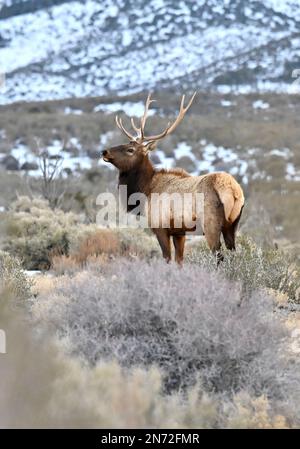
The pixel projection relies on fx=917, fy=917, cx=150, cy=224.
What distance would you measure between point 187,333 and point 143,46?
58.7m

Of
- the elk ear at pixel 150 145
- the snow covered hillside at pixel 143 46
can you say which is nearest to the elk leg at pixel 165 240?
the elk ear at pixel 150 145

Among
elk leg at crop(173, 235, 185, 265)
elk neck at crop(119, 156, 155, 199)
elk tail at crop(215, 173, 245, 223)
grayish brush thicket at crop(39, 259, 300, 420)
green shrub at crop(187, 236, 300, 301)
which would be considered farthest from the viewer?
elk neck at crop(119, 156, 155, 199)

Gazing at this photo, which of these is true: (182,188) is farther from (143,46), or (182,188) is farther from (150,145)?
(143,46)

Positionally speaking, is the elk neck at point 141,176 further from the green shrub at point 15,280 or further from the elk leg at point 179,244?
the green shrub at point 15,280

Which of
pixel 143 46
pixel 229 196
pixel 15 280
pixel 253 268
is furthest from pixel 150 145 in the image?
pixel 143 46

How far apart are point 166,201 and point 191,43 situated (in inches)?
2177

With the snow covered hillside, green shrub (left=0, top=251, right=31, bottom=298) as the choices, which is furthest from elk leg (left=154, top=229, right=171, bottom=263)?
the snow covered hillside

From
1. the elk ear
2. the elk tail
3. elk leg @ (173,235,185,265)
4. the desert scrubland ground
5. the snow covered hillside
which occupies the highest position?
the snow covered hillside

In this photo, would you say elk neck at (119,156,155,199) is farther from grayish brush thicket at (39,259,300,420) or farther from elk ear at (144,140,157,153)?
grayish brush thicket at (39,259,300,420)

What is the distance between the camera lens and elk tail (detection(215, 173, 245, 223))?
905 cm

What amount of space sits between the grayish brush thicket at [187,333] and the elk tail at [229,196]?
2440 millimetres

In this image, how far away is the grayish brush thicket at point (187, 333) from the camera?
20.3 feet

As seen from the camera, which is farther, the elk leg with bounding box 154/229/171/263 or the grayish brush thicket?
the elk leg with bounding box 154/229/171/263

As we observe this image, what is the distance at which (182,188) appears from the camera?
955cm
